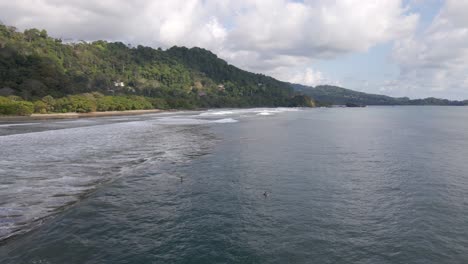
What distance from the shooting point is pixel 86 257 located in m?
11.9

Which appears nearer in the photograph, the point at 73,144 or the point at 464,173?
the point at 464,173

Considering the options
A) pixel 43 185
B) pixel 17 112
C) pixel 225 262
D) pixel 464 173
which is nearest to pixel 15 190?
pixel 43 185

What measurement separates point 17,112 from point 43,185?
9494cm

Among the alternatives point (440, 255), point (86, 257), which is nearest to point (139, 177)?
point (86, 257)

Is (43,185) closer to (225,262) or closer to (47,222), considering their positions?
(47,222)

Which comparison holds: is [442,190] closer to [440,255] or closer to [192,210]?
[440,255]

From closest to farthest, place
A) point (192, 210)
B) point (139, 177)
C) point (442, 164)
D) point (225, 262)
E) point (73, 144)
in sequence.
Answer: point (225, 262) → point (192, 210) → point (139, 177) → point (442, 164) → point (73, 144)

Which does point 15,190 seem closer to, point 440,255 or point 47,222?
point 47,222

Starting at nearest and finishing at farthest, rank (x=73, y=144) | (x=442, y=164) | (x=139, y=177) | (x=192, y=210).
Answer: (x=192, y=210) → (x=139, y=177) → (x=442, y=164) → (x=73, y=144)

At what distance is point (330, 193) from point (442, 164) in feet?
50.7

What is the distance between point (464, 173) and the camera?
995 inches

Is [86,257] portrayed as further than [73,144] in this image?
No

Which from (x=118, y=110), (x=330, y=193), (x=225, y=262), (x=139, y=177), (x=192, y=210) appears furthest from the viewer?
(x=118, y=110)

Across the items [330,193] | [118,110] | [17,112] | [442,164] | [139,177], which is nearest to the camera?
[330,193]
